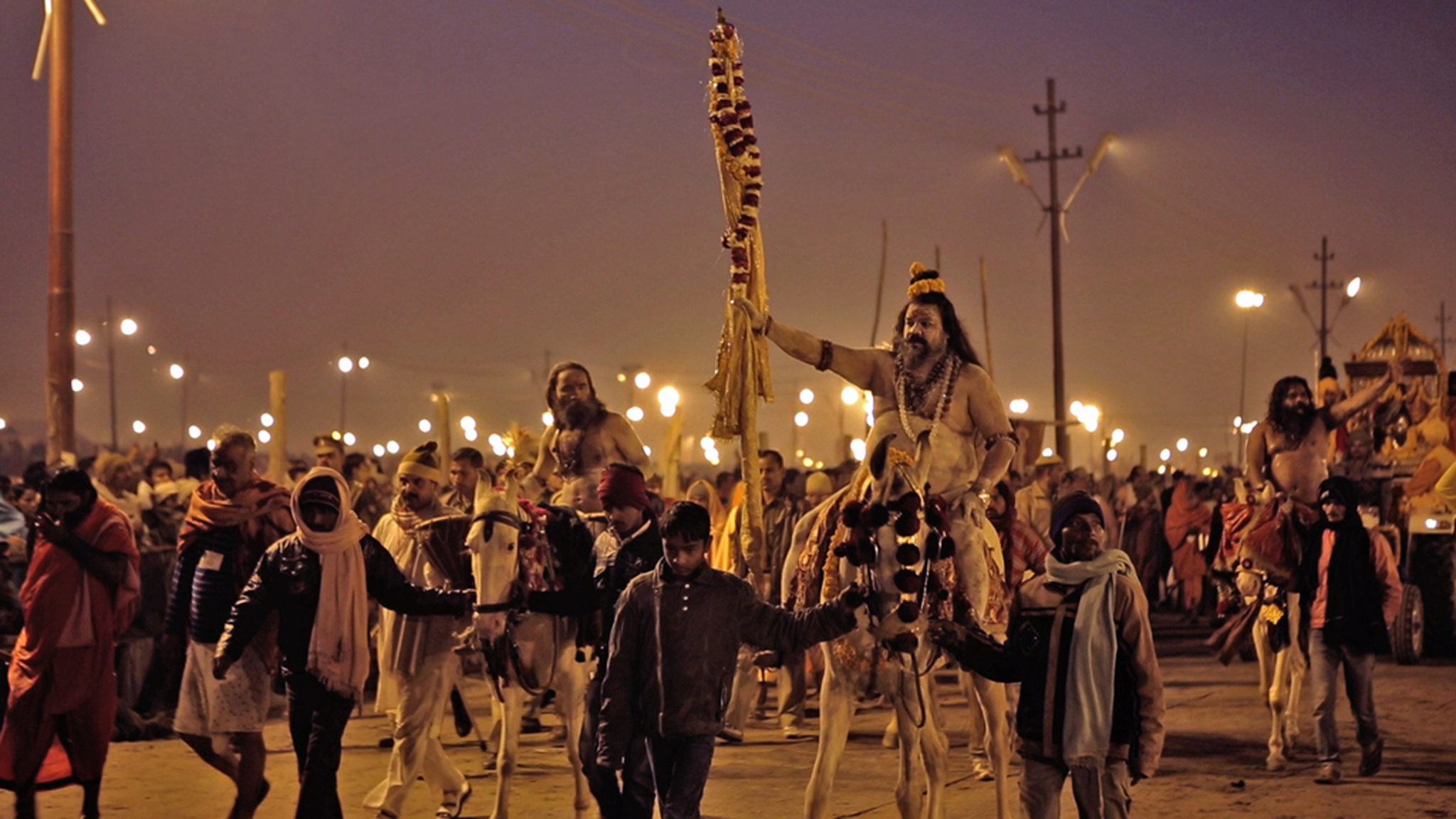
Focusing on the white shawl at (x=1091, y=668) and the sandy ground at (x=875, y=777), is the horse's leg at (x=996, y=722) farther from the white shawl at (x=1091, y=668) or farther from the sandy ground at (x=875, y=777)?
the white shawl at (x=1091, y=668)

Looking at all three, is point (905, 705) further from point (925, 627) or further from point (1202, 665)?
point (1202, 665)

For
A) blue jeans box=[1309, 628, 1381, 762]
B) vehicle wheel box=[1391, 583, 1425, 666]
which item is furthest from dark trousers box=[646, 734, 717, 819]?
vehicle wheel box=[1391, 583, 1425, 666]

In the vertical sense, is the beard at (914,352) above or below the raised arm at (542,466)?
above

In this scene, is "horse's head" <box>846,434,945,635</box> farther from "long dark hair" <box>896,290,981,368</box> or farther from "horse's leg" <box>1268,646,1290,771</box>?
"horse's leg" <box>1268,646,1290,771</box>

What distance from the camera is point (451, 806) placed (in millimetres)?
10375

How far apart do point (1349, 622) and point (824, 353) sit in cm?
431

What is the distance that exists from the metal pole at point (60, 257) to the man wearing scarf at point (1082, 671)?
11670 millimetres

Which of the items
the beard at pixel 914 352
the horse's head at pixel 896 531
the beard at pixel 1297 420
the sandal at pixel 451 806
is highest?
the beard at pixel 914 352

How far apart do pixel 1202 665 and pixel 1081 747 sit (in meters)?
12.8

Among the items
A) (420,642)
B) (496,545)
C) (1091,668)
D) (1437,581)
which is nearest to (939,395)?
(1091,668)

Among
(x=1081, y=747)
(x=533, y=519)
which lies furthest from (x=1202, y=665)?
(x=1081, y=747)

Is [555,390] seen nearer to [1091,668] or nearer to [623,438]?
[623,438]

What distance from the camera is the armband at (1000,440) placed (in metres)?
9.25

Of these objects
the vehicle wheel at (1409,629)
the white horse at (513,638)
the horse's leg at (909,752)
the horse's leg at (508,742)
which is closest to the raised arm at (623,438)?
the white horse at (513,638)
